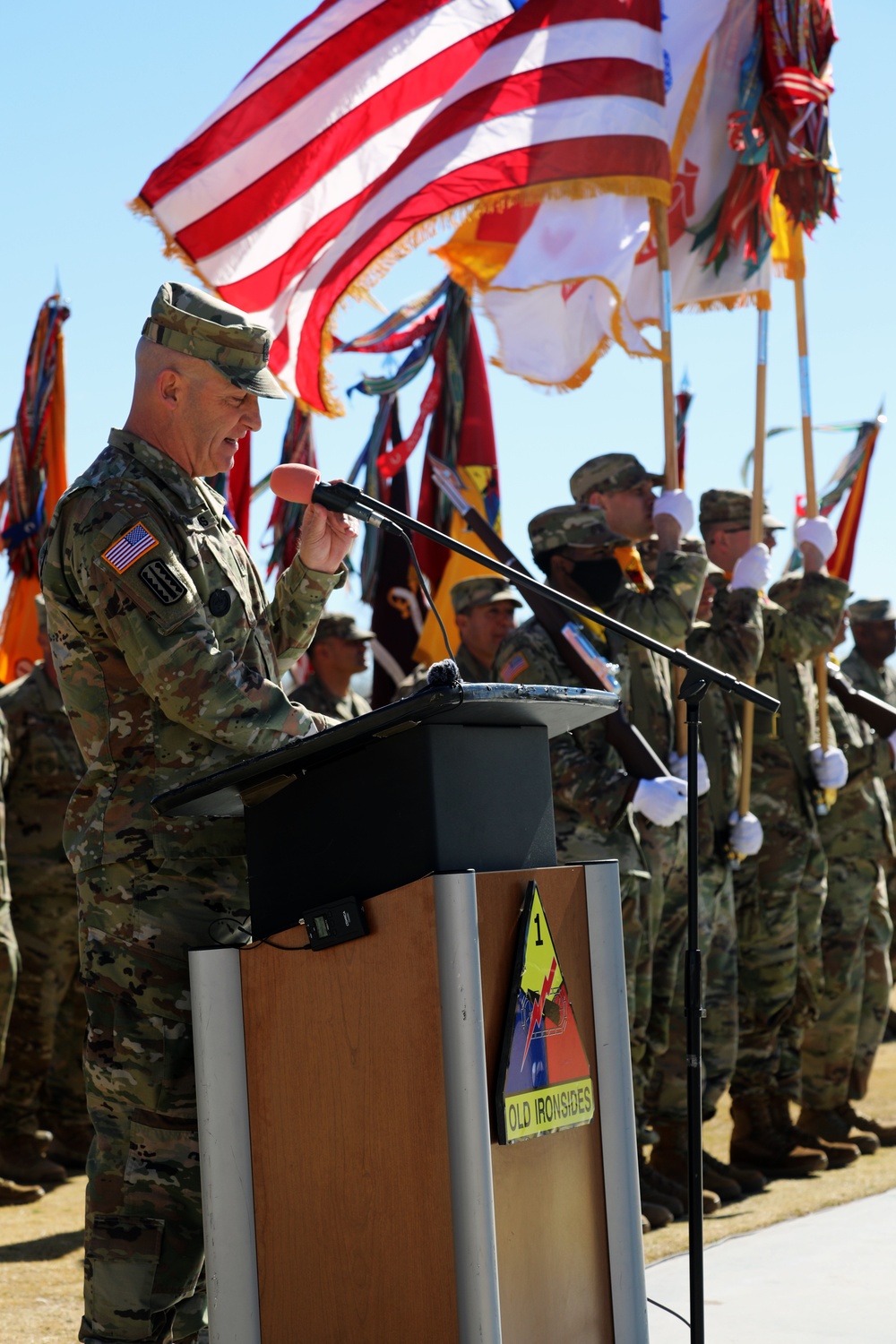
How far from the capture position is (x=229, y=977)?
7.57ft

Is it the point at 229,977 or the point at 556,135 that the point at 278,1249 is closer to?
the point at 229,977

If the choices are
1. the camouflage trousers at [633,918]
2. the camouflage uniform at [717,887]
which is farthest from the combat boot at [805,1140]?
the camouflage trousers at [633,918]

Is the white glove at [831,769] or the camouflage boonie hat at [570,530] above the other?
the camouflage boonie hat at [570,530]

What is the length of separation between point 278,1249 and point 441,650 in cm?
577

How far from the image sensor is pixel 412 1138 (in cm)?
210

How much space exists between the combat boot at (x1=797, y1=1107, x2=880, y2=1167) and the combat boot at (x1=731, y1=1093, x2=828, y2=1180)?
282mm

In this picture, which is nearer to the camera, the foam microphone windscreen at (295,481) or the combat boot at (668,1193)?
the foam microphone windscreen at (295,481)

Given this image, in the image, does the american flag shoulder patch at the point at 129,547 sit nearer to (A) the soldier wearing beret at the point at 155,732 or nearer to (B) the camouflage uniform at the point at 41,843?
(A) the soldier wearing beret at the point at 155,732

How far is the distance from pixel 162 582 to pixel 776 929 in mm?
4204

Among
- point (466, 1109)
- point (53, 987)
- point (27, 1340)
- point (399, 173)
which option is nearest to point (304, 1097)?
point (466, 1109)

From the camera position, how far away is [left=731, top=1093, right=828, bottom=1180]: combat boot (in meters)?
5.83

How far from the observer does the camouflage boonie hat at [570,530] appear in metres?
5.10

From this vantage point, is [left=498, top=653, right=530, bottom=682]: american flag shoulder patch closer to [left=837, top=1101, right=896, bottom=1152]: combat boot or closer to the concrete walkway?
the concrete walkway

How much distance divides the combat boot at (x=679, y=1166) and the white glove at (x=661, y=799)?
1432 mm
